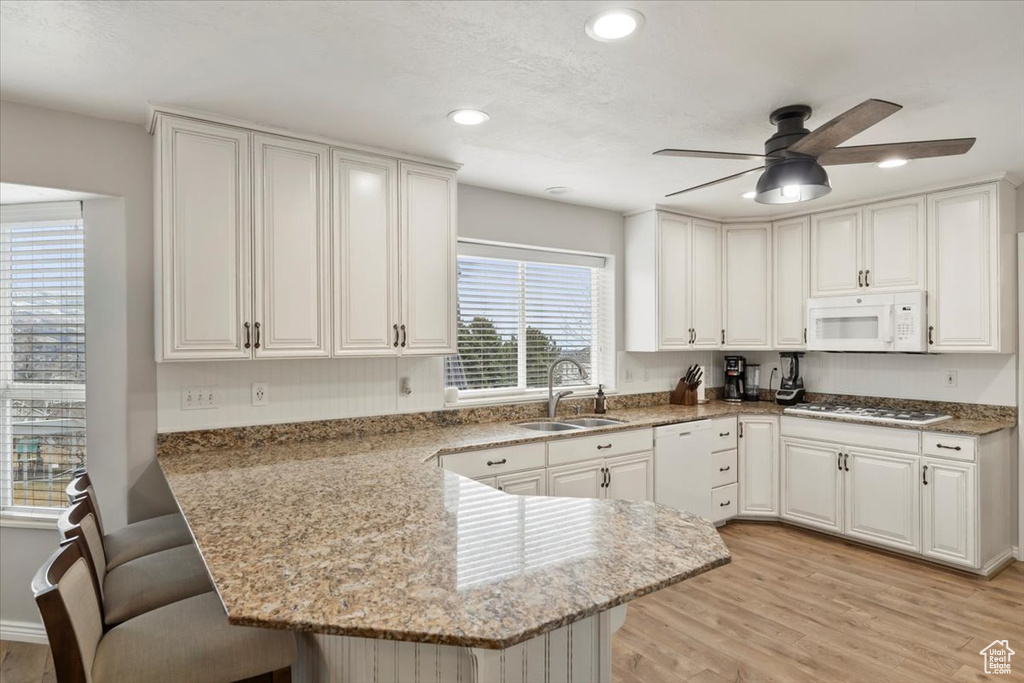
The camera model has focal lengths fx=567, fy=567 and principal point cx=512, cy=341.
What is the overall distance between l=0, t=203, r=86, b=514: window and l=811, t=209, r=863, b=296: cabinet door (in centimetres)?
482

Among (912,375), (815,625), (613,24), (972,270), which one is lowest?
(815,625)

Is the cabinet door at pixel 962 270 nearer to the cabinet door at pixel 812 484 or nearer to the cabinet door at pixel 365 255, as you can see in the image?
the cabinet door at pixel 812 484

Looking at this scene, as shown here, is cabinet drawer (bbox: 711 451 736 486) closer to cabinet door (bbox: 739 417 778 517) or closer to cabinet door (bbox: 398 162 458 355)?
cabinet door (bbox: 739 417 778 517)

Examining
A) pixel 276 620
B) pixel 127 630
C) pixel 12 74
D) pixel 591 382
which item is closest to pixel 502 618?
pixel 276 620

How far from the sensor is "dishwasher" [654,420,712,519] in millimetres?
3943

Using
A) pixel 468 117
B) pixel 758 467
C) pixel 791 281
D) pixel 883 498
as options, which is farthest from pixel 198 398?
pixel 791 281

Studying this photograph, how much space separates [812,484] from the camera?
4.16m

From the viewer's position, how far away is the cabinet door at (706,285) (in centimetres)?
464

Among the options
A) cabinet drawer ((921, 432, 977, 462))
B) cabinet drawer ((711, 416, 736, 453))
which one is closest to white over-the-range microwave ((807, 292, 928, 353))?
cabinet drawer ((921, 432, 977, 462))

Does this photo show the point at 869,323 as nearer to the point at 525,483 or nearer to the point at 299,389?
the point at 525,483

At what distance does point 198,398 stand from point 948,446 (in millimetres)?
4280

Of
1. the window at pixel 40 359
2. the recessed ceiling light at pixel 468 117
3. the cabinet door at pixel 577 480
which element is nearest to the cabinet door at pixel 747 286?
the cabinet door at pixel 577 480

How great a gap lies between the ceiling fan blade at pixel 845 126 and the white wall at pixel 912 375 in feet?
8.46

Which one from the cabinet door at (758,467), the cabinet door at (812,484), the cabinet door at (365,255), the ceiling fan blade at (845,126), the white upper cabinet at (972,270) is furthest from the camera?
the cabinet door at (758,467)
